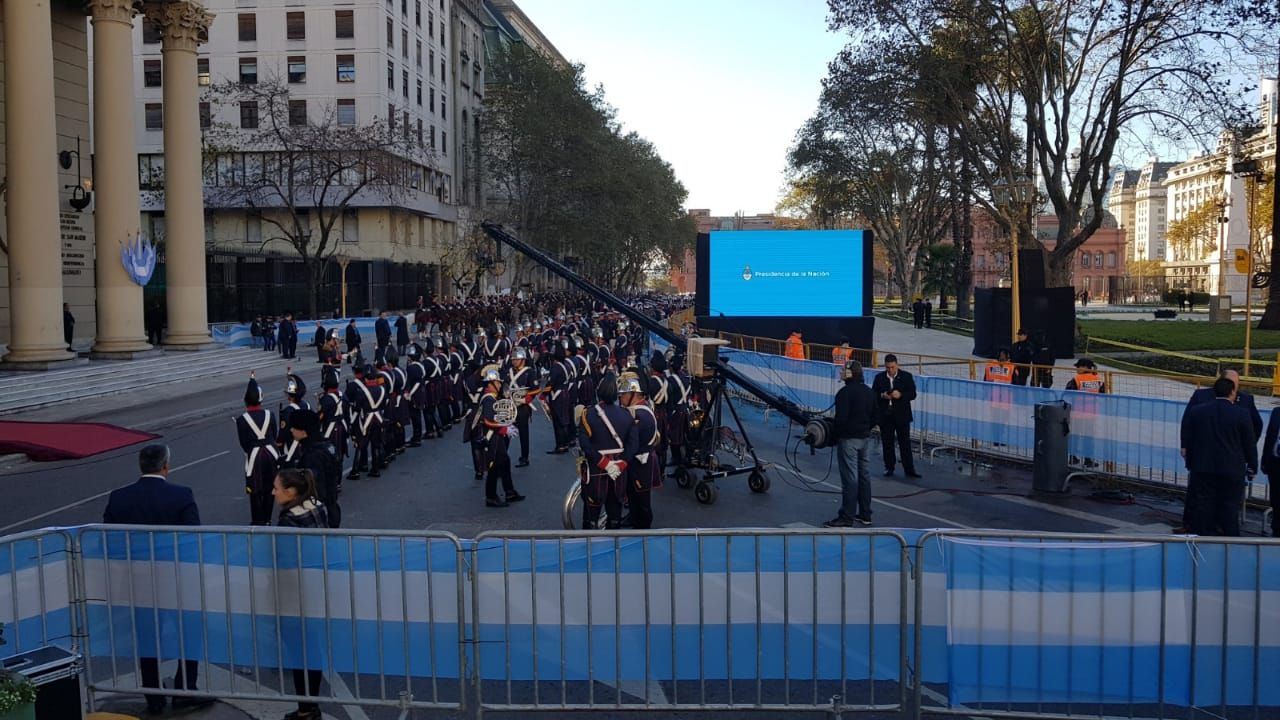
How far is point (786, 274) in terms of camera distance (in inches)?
1212

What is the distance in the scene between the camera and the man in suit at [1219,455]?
9.23m

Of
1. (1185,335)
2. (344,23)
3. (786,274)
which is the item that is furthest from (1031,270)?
(344,23)

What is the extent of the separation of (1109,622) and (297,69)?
5658 cm

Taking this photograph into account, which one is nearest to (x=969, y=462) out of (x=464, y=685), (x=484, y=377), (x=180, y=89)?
(x=484, y=377)

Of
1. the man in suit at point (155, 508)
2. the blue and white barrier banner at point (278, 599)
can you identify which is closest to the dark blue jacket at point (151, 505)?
the man in suit at point (155, 508)

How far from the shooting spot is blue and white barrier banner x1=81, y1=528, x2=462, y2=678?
227 inches

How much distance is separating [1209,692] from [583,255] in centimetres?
6573

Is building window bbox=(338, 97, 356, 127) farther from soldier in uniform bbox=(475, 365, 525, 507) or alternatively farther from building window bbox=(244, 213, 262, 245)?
soldier in uniform bbox=(475, 365, 525, 507)

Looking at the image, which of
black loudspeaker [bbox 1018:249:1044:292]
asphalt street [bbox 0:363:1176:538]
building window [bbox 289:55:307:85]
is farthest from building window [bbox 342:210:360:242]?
asphalt street [bbox 0:363:1176:538]

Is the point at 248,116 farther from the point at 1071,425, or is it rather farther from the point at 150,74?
the point at 1071,425

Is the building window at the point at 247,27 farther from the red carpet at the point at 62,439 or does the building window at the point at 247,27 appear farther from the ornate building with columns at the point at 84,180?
the red carpet at the point at 62,439

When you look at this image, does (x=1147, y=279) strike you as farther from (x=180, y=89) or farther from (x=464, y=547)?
(x=464, y=547)

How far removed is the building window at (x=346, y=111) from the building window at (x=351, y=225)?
4.95 metres

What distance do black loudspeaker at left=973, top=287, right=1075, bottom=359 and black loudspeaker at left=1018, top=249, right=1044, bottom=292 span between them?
476 millimetres
